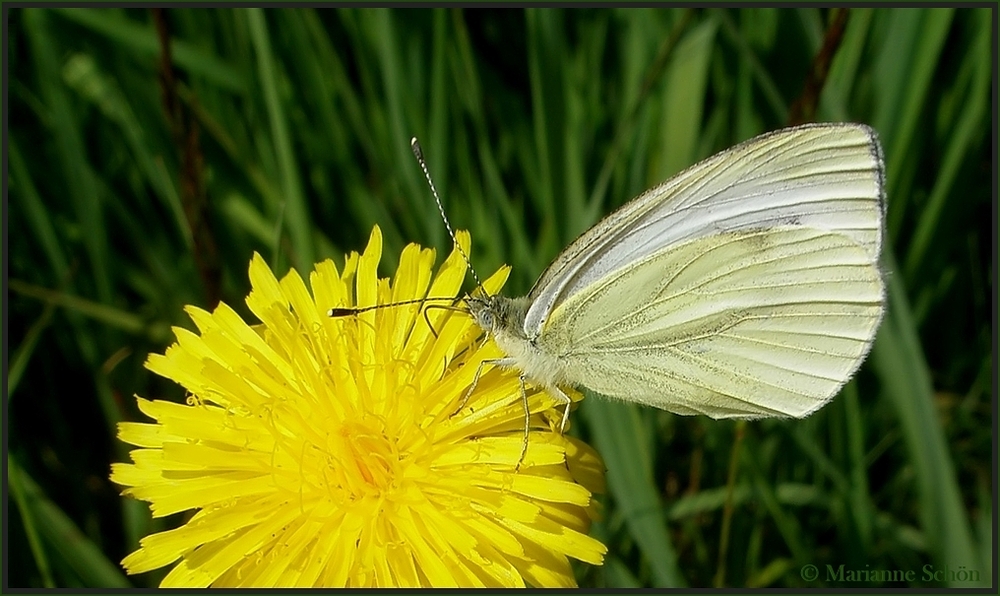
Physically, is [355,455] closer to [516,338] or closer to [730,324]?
[516,338]

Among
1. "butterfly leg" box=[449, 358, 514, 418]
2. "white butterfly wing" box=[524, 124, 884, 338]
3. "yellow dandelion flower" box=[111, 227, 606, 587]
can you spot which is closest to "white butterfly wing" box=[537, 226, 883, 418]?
"white butterfly wing" box=[524, 124, 884, 338]

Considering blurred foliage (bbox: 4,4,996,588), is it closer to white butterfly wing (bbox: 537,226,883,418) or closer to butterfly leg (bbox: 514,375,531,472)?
white butterfly wing (bbox: 537,226,883,418)

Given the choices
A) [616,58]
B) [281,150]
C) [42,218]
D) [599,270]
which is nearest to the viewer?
[599,270]

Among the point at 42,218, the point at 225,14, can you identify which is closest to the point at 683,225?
the point at 225,14

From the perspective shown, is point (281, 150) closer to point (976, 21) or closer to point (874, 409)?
point (874, 409)

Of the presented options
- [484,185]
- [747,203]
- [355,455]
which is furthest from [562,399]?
[484,185]

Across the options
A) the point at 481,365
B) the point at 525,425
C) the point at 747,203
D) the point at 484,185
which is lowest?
the point at 525,425
